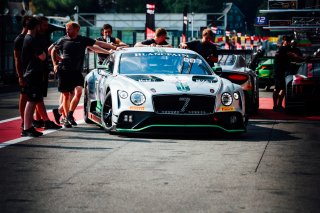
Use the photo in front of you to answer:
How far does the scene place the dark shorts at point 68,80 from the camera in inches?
567

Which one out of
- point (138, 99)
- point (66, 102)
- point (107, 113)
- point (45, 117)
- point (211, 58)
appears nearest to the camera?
point (138, 99)

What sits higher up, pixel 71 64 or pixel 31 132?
pixel 71 64

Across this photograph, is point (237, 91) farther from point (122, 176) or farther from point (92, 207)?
point (92, 207)

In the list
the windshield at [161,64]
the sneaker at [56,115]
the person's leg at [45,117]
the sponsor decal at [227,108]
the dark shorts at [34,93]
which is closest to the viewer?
the sponsor decal at [227,108]

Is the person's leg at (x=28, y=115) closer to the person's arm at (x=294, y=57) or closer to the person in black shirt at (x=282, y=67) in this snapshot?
the person in black shirt at (x=282, y=67)

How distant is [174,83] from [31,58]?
6.59 feet

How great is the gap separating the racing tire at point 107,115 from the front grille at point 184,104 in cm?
76

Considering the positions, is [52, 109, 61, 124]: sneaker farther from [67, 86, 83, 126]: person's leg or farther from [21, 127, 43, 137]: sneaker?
[21, 127, 43, 137]: sneaker

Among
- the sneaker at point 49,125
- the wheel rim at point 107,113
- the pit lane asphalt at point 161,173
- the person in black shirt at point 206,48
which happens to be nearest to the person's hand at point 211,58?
the person in black shirt at point 206,48

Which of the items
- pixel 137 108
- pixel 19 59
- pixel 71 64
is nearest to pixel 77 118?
pixel 71 64

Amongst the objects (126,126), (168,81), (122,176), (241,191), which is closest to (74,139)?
(126,126)

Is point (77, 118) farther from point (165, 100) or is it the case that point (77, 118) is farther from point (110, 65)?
point (165, 100)

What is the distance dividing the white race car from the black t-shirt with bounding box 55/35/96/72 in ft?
3.20

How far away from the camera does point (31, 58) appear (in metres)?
12.9
